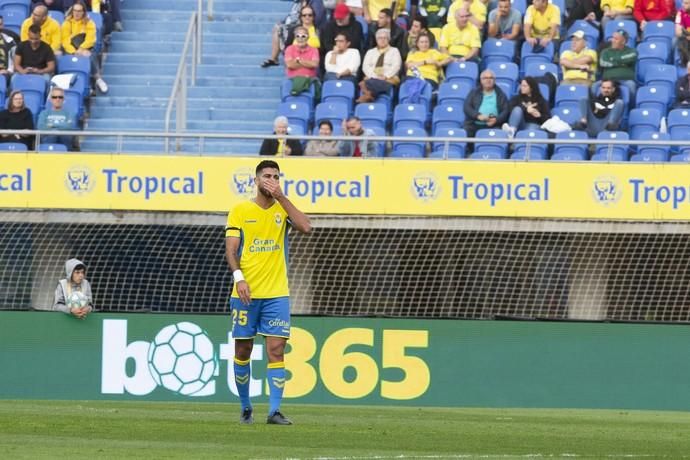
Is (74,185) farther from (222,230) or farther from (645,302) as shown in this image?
(645,302)

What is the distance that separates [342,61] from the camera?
21375mm

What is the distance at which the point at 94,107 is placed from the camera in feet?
73.0

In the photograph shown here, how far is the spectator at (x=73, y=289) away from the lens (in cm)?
1811

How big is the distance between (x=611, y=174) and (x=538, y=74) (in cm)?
316

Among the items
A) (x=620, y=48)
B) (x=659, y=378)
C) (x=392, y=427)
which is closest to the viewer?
(x=392, y=427)

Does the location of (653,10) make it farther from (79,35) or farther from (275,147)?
(79,35)

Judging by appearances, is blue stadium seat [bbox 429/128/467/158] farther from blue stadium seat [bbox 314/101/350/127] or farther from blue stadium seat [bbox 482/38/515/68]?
blue stadium seat [bbox 482/38/515/68]

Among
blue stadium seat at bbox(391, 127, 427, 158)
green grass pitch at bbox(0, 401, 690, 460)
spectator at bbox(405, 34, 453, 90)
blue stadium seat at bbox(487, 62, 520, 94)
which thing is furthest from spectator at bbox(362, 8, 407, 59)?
green grass pitch at bbox(0, 401, 690, 460)

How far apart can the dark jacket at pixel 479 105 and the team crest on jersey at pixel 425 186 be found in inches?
73.6

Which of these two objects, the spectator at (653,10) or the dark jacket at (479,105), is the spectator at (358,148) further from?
the spectator at (653,10)

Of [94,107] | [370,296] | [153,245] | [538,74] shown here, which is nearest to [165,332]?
[153,245]

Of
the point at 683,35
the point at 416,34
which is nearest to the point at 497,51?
the point at 416,34

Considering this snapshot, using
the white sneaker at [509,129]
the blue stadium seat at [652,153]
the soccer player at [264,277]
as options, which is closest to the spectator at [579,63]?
the white sneaker at [509,129]

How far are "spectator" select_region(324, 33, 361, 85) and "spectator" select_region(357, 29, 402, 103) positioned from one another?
0.14m
